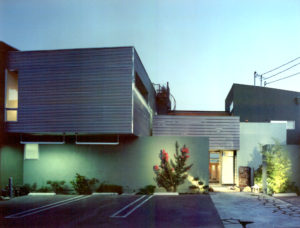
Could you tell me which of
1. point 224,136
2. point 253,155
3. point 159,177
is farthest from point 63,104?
point 253,155

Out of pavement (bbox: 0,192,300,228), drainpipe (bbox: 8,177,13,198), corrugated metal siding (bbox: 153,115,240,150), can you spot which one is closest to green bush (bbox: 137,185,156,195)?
pavement (bbox: 0,192,300,228)

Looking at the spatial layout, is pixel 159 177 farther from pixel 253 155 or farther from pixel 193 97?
pixel 193 97

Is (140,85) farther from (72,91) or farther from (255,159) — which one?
(255,159)

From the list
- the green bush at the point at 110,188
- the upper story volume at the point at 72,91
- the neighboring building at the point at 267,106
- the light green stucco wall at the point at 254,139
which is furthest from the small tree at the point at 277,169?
the neighboring building at the point at 267,106

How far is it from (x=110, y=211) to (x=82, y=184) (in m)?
5.03

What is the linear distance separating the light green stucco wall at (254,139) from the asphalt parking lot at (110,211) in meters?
6.04

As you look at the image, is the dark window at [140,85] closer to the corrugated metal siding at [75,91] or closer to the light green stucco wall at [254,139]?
the corrugated metal siding at [75,91]

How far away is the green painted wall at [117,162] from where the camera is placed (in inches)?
619

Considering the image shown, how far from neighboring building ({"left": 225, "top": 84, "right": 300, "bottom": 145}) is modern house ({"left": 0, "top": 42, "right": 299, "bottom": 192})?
8.70 meters

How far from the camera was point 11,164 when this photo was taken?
49.4 feet

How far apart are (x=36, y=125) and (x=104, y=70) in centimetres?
405

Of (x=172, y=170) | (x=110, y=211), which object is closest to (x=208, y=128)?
(x=172, y=170)

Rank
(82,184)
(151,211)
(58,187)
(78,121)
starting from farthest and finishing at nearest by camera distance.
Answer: (58,187) < (82,184) < (78,121) < (151,211)

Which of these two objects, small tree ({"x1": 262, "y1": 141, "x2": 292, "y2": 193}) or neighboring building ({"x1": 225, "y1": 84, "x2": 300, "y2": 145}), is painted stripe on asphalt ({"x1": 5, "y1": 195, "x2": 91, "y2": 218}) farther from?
neighboring building ({"x1": 225, "y1": 84, "x2": 300, "y2": 145})
